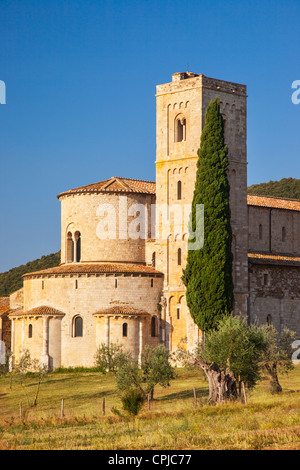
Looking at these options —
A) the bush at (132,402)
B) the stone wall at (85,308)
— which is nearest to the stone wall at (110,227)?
the stone wall at (85,308)

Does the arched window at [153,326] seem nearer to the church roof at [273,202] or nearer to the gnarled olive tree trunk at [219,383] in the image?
the church roof at [273,202]

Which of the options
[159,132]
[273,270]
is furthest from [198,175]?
[273,270]

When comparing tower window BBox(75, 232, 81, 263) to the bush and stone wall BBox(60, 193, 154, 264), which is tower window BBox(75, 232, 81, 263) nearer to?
stone wall BBox(60, 193, 154, 264)

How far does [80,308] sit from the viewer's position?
1892 inches

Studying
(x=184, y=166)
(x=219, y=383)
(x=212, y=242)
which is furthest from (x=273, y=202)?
(x=219, y=383)

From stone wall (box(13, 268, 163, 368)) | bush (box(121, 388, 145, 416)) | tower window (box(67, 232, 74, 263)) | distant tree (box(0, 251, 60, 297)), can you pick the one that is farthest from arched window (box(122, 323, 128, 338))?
distant tree (box(0, 251, 60, 297))

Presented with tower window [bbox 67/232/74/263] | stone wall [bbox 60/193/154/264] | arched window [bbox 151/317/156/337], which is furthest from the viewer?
tower window [bbox 67/232/74/263]

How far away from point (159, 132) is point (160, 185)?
315 centimetres

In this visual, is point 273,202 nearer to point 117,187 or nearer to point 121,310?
point 117,187

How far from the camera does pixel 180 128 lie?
165 feet

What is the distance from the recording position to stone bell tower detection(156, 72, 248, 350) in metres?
48.4

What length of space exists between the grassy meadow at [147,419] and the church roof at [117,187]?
1121 centimetres

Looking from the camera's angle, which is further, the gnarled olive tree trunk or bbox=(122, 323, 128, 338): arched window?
bbox=(122, 323, 128, 338): arched window

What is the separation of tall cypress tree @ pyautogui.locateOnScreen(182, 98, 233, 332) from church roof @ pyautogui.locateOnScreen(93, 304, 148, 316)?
3355 millimetres
